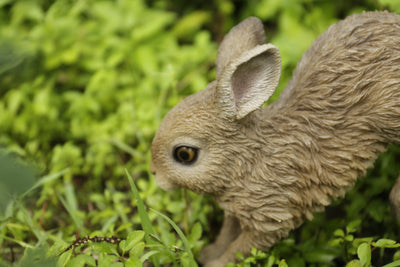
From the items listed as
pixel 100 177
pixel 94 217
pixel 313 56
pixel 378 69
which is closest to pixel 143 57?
pixel 100 177

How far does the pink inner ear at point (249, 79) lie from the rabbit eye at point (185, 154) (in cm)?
31

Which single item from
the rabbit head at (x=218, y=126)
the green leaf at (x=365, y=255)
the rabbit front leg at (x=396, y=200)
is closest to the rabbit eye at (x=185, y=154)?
the rabbit head at (x=218, y=126)

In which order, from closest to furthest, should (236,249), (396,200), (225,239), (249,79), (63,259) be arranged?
(63,259) < (249,79) < (396,200) < (236,249) < (225,239)

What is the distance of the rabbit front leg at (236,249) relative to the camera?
198cm

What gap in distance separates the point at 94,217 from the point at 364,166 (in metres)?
1.59

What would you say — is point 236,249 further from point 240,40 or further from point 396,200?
point 240,40

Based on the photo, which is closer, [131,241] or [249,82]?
[131,241]

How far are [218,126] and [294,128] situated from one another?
0.37 metres

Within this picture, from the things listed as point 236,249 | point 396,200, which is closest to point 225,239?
point 236,249

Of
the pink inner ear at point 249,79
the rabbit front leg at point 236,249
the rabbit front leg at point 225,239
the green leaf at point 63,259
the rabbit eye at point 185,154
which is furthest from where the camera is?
the rabbit front leg at point 225,239

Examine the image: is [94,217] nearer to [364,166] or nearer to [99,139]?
[99,139]

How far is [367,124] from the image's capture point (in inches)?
69.6

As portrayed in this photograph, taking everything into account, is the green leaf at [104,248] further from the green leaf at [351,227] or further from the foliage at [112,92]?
the green leaf at [351,227]

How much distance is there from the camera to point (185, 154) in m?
1.85
